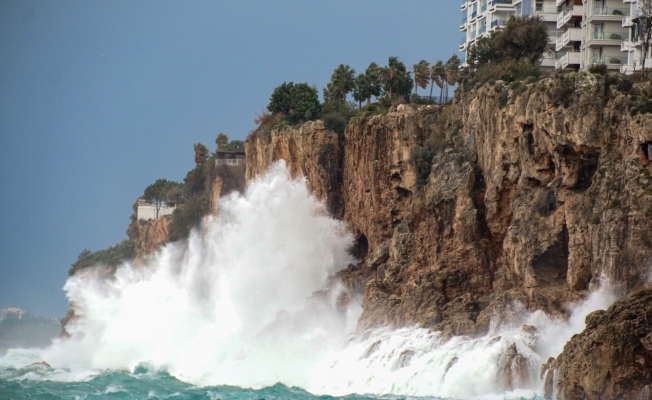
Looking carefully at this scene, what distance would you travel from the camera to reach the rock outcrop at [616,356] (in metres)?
26.7

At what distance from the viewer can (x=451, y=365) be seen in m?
34.2

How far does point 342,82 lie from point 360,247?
13.6 meters

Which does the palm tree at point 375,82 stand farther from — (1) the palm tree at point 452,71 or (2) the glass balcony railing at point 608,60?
(2) the glass balcony railing at point 608,60

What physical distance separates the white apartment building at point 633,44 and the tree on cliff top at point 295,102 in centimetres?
1857

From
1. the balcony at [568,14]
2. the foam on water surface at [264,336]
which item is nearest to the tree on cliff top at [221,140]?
the foam on water surface at [264,336]

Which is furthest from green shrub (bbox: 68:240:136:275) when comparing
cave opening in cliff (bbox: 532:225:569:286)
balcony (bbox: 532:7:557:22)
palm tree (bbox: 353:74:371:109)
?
cave opening in cliff (bbox: 532:225:569:286)

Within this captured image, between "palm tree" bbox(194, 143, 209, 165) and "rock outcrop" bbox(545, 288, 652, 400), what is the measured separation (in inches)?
2758

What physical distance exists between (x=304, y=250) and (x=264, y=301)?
3318 millimetres

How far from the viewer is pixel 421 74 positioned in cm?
5838

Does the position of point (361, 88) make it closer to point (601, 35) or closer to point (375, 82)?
A: point (375, 82)

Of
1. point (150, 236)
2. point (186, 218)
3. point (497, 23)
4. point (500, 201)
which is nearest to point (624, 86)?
point (500, 201)

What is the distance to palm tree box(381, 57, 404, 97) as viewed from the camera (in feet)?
192

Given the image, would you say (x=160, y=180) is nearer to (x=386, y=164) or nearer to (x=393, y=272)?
(x=386, y=164)

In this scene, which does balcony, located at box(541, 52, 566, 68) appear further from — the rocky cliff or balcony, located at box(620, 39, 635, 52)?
the rocky cliff
